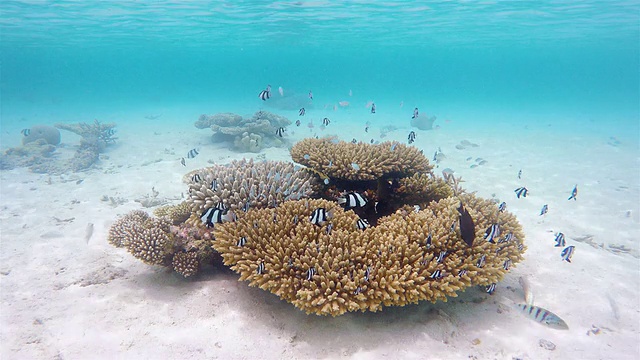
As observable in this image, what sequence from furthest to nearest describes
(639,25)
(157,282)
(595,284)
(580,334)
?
1. (639,25)
2. (595,284)
3. (157,282)
4. (580,334)

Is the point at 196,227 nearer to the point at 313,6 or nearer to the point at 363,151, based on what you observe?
the point at 363,151

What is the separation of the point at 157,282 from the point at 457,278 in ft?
14.9

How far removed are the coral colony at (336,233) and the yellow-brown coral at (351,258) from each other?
0.01 metres

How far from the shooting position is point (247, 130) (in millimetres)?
19781

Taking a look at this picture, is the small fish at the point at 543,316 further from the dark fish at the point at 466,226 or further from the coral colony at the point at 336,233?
the dark fish at the point at 466,226

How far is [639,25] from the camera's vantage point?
126ft

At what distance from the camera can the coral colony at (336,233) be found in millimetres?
4035

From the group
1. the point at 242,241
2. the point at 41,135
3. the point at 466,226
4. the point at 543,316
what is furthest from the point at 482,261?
the point at 41,135

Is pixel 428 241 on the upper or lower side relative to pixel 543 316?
upper

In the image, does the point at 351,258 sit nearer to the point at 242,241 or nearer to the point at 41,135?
the point at 242,241

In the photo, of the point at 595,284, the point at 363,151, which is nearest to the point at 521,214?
the point at 595,284

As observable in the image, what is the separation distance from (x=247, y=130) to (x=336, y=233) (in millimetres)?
16347

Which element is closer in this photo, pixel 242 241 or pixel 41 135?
pixel 242 241

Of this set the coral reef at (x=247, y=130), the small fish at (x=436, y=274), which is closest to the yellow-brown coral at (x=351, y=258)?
the small fish at (x=436, y=274)
